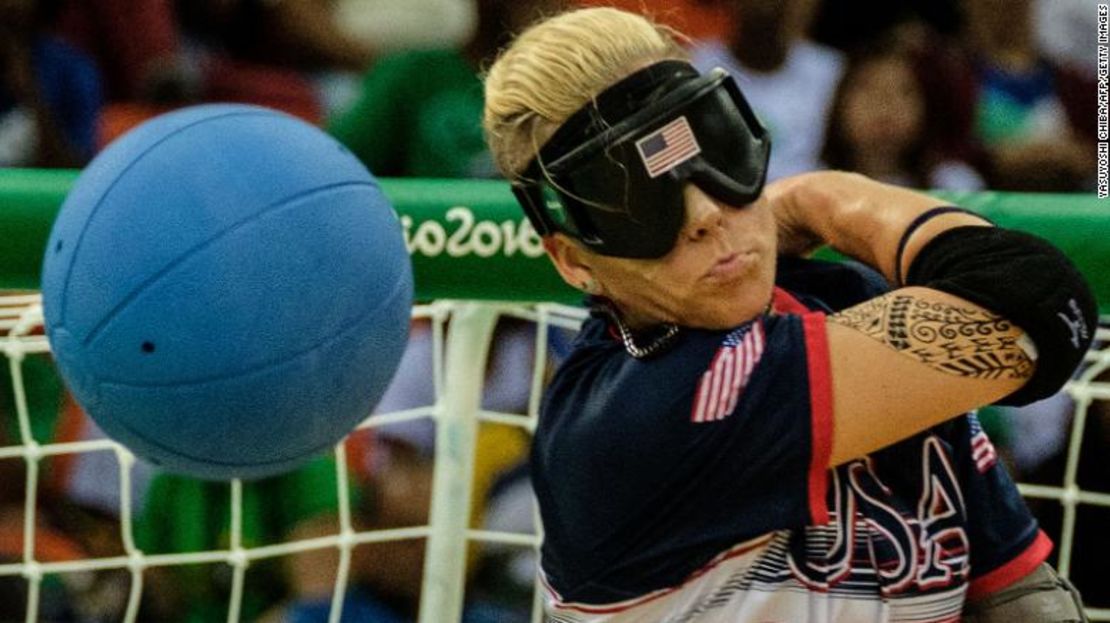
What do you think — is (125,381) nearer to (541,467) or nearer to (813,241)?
(541,467)

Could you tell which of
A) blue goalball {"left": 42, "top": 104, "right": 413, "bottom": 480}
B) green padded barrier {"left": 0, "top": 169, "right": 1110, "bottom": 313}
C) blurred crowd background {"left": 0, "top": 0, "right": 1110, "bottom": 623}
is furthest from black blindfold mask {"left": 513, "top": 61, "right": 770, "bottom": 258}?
blurred crowd background {"left": 0, "top": 0, "right": 1110, "bottom": 623}

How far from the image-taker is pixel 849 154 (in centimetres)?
325

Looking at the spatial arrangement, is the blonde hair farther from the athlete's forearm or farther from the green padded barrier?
the green padded barrier

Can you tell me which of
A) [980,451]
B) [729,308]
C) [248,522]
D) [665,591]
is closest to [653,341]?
[729,308]

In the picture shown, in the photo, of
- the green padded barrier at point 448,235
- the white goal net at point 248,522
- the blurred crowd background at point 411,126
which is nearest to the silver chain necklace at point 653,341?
the green padded barrier at point 448,235

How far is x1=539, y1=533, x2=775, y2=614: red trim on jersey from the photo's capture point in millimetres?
1473

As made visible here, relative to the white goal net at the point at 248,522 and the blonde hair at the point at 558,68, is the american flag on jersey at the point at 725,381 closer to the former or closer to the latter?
the blonde hair at the point at 558,68

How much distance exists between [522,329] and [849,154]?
75cm

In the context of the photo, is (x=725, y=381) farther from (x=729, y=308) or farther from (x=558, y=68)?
(x=558, y=68)

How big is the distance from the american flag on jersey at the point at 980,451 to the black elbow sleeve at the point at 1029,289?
97mm

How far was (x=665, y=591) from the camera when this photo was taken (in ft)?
4.94

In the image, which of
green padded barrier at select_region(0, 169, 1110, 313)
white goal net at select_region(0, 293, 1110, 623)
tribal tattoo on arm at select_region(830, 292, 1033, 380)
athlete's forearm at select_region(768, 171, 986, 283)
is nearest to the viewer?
tribal tattoo on arm at select_region(830, 292, 1033, 380)

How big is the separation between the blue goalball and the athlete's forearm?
0.41m

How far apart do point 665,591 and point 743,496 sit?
0.40ft
